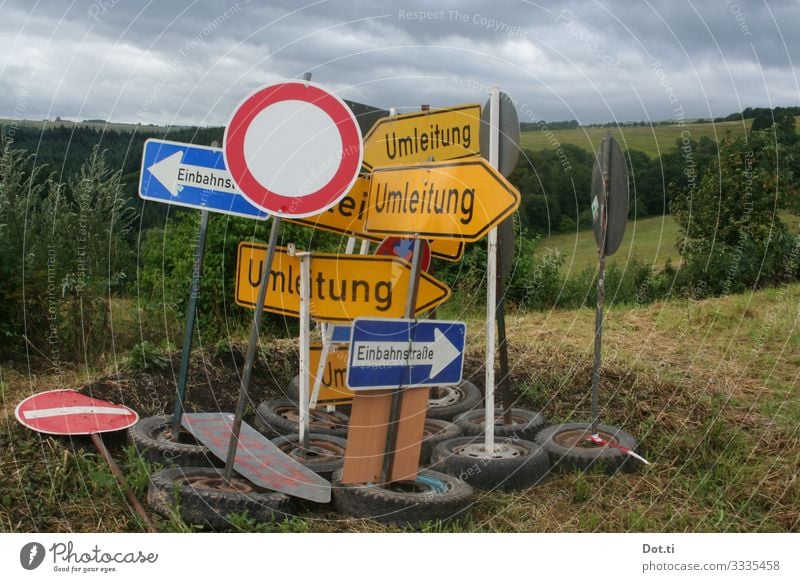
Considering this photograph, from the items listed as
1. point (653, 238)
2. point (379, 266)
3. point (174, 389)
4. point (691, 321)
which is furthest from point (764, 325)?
point (653, 238)

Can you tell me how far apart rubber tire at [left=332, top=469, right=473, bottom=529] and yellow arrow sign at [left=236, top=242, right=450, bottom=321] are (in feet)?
3.16

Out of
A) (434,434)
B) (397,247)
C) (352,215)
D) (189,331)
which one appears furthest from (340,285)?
(434,434)

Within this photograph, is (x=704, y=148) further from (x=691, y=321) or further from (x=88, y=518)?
(x=88, y=518)

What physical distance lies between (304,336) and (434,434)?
118 cm

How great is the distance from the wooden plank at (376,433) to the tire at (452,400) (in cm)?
159

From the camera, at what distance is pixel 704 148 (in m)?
13.3

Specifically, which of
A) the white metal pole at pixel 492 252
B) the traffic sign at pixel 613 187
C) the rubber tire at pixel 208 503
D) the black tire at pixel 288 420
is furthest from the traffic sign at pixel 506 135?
the rubber tire at pixel 208 503

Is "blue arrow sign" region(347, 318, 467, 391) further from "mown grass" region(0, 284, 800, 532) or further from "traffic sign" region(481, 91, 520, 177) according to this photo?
"traffic sign" region(481, 91, 520, 177)

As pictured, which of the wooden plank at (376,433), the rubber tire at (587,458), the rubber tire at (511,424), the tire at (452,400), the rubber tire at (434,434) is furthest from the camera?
the tire at (452,400)

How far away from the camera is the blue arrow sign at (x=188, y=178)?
4.55 m

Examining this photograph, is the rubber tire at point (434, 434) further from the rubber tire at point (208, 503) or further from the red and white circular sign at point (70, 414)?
the red and white circular sign at point (70, 414)

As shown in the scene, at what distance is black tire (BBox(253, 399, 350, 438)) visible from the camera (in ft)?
17.9

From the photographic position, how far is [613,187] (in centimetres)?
499

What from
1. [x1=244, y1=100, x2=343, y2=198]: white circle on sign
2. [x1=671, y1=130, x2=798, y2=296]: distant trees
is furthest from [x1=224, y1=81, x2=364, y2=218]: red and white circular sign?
[x1=671, y1=130, x2=798, y2=296]: distant trees
